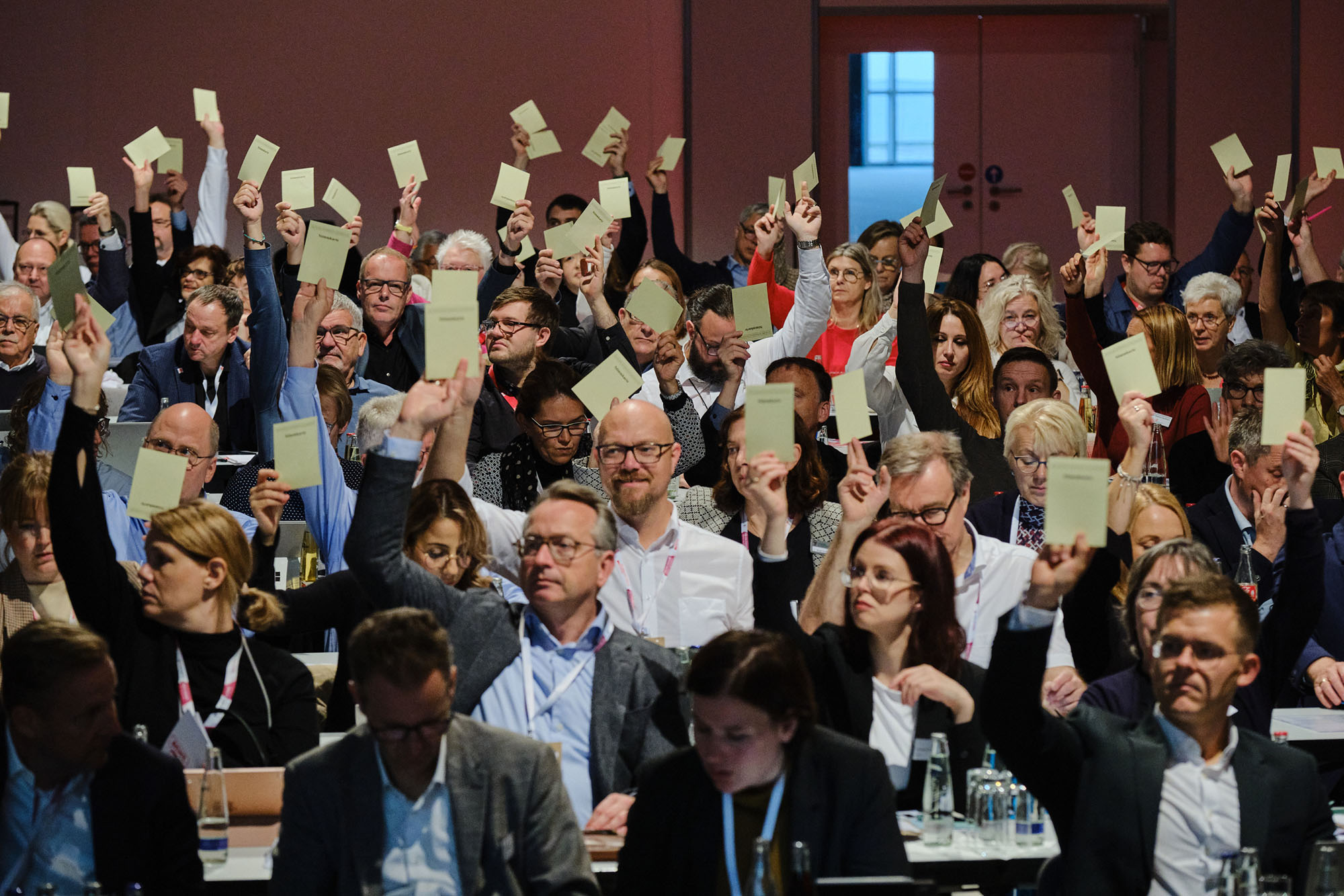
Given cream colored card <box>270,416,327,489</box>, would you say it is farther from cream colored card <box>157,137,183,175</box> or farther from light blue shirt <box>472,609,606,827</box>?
cream colored card <box>157,137,183,175</box>

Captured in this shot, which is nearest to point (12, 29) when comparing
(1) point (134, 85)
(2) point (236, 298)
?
(1) point (134, 85)

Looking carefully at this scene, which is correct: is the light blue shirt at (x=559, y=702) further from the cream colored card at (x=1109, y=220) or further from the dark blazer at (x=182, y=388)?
the cream colored card at (x=1109, y=220)

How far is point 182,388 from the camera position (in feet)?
20.3

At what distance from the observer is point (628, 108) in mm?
10609

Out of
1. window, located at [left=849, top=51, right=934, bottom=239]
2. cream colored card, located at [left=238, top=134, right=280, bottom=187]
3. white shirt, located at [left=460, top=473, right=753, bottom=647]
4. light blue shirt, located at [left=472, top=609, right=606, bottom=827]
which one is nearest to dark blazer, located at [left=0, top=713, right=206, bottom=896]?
light blue shirt, located at [left=472, top=609, right=606, bottom=827]

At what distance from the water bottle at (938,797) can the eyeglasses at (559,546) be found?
0.84 m

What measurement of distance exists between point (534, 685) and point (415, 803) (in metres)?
0.67

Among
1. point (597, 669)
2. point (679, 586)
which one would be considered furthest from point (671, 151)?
point (597, 669)

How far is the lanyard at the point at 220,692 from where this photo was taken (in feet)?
11.1

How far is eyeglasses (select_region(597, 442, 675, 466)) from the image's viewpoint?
4027mm

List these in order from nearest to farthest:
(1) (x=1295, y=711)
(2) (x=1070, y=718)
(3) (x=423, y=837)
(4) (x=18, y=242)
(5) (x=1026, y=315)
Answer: (3) (x=423, y=837), (2) (x=1070, y=718), (1) (x=1295, y=711), (5) (x=1026, y=315), (4) (x=18, y=242)

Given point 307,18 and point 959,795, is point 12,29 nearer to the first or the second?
point 307,18

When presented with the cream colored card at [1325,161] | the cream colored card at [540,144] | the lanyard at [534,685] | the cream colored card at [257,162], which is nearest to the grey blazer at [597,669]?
the lanyard at [534,685]

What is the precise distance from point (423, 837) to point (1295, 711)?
2.62 metres
